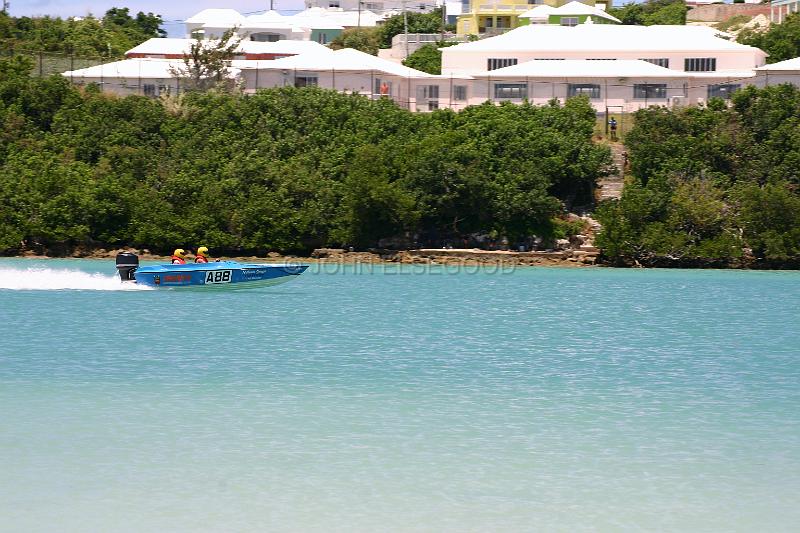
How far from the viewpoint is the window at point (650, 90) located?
203 feet

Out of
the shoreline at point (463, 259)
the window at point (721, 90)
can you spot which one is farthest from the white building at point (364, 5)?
the shoreline at point (463, 259)

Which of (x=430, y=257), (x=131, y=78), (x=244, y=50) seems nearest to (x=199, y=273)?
(x=430, y=257)

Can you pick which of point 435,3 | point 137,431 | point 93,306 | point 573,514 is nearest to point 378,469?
point 573,514

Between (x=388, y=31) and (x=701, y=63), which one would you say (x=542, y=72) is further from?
(x=388, y=31)

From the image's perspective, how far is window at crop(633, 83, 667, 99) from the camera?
61.8 m

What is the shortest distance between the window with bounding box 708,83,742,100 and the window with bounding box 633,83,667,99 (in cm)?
262

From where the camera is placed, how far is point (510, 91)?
208 ft

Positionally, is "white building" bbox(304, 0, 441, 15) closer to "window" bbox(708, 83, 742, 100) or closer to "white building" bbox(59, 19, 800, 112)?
"white building" bbox(59, 19, 800, 112)

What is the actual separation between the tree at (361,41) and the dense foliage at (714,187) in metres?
46.0

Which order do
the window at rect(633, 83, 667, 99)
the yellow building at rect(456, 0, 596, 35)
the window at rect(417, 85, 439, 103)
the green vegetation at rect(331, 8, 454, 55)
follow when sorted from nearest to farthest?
the window at rect(633, 83, 667, 99), the window at rect(417, 85, 439, 103), the yellow building at rect(456, 0, 596, 35), the green vegetation at rect(331, 8, 454, 55)

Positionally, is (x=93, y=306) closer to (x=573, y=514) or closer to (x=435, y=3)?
(x=573, y=514)

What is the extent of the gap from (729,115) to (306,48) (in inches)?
1250

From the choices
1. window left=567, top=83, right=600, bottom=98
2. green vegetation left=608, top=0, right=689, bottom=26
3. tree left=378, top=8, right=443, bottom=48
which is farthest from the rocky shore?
green vegetation left=608, top=0, right=689, bottom=26

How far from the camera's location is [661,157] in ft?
172
